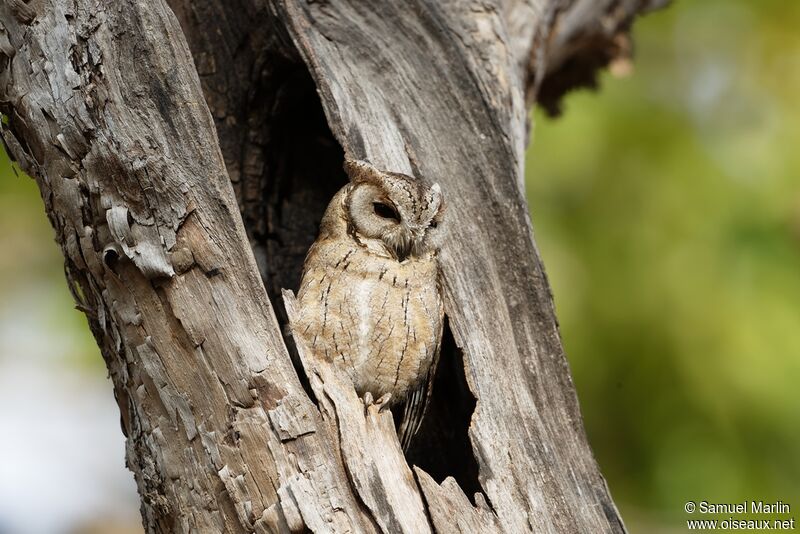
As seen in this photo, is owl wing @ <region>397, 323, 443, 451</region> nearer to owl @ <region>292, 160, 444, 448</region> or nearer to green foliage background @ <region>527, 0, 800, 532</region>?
owl @ <region>292, 160, 444, 448</region>

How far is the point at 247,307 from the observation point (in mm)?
1982

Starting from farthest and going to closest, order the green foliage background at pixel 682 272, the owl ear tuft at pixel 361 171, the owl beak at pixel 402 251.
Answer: the green foliage background at pixel 682 272
the owl beak at pixel 402 251
the owl ear tuft at pixel 361 171

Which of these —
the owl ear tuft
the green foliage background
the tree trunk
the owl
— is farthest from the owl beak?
the green foliage background

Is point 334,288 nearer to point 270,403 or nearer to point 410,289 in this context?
point 410,289

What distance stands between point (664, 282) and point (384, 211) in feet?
9.37

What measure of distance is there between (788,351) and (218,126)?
3266 mm

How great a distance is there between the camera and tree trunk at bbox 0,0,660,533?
192 centimetres

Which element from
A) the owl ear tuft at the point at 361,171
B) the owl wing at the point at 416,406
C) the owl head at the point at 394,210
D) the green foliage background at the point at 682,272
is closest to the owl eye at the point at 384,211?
the owl head at the point at 394,210

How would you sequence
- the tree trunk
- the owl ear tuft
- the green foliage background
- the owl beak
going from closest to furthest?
1. the tree trunk
2. the owl ear tuft
3. the owl beak
4. the green foliage background

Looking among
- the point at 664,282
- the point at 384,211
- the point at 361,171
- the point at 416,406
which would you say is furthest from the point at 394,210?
the point at 664,282

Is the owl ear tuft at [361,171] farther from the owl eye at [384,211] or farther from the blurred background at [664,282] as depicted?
the blurred background at [664,282]

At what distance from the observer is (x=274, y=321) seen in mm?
2004

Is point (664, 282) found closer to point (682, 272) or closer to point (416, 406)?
point (682, 272)

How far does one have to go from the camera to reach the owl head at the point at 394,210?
7.96ft
